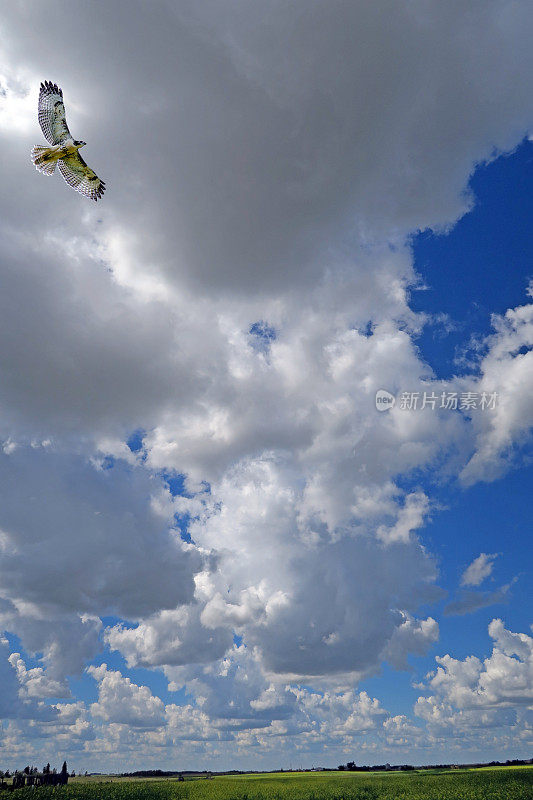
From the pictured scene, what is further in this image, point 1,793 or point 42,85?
point 1,793

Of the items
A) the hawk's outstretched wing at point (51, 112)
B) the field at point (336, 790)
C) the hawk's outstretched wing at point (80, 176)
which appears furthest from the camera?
the field at point (336, 790)

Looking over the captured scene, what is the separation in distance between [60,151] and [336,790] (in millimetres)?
135236

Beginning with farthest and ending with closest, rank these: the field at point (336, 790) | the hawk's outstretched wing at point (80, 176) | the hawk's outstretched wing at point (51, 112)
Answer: the field at point (336, 790) → the hawk's outstretched wing at point (80, 176) → the hawk's outstretched wing at point (51, 112)

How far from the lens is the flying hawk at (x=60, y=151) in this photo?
3766cm

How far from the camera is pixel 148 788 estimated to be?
446 feet

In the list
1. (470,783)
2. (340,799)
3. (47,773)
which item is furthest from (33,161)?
(47,773)

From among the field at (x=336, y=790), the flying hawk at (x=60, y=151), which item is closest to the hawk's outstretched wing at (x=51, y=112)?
the flying hawk at (x=60, y=151)

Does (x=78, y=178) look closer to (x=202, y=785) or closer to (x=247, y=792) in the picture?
(x=247, y=792)

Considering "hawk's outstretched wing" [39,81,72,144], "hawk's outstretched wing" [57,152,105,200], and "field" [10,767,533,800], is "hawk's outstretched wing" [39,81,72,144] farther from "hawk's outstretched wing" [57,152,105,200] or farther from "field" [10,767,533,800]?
"field" [10,767,533,800]

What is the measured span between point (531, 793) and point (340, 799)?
1526 inches

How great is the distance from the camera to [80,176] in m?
41.2

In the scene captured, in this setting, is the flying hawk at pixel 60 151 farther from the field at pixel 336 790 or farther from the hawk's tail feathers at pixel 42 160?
the field at pixel 336 790

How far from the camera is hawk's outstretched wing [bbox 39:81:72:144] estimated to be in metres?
37.5

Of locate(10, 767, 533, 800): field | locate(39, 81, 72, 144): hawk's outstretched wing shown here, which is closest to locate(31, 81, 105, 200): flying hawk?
locate(39, 81, 72, 144): hawk's outstretched wing
